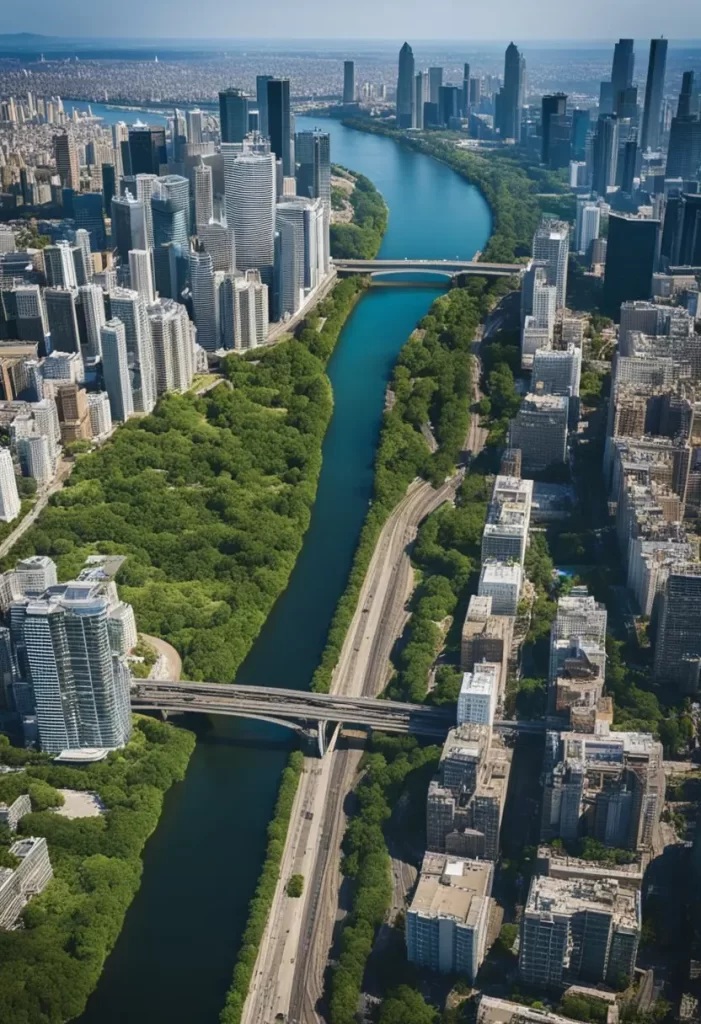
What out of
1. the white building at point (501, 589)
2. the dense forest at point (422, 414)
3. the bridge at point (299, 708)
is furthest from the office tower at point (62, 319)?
the white building at point (501, 589)

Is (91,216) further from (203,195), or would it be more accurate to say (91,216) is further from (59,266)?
(59,266)

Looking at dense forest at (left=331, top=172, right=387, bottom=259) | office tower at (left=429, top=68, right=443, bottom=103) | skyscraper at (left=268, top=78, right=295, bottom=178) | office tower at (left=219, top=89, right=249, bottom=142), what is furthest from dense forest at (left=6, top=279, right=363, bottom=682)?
office tower at (left=429, top=68, right=443, bottom=103)

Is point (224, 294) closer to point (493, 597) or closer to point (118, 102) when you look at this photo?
point (493, 597)

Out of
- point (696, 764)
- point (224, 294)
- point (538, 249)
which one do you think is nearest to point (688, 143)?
point (538, 249)

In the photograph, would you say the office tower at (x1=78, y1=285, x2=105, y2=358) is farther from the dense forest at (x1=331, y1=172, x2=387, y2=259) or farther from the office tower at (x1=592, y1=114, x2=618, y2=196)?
the office tower at (x1=592, y1=114, x2=618, y2=196)

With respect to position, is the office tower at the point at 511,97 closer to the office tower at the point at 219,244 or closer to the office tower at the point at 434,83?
the office tower at the point at 434,83

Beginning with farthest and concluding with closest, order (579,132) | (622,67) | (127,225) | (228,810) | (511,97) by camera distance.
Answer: (511,97), (579,132), (622,67), (127,225), (228,810)

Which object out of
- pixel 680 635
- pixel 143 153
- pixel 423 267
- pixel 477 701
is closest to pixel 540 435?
pixel 680 635
